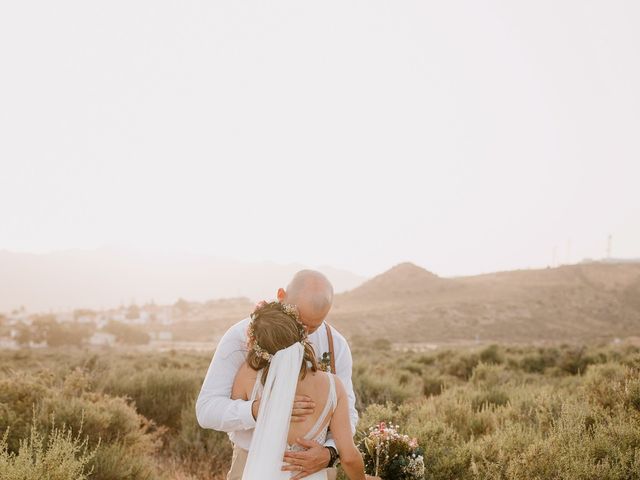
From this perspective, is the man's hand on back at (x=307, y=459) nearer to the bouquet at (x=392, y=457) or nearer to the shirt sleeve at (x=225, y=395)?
the shirt sleeve at (x=225, y=395)

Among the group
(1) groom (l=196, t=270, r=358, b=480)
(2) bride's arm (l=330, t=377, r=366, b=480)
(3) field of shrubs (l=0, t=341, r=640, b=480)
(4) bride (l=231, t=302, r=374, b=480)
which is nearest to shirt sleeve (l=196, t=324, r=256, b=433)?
(1) groom (l=196, t=270, r=358, b=480)

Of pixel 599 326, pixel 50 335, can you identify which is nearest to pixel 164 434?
pixel 50 335

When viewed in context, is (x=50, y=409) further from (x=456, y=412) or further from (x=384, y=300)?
(x=384, y=300)

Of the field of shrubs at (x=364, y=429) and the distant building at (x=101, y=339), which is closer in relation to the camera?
the field of shrubs at (x=364, y=429)

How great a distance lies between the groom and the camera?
331 cm

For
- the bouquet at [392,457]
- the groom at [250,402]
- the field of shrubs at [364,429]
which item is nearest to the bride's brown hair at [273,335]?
the groom at [250,402]

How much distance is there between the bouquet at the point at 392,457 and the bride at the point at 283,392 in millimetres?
1236

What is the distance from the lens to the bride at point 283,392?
10.4 feet

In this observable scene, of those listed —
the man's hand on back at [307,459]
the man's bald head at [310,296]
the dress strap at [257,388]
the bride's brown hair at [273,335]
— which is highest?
the man's bald head at [310,296]

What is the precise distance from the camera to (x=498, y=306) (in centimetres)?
6366

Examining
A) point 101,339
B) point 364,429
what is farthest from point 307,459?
point 101,339

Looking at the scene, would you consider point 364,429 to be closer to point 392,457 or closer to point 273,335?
point 392,457

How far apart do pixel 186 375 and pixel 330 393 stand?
318 inches

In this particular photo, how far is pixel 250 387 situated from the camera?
136 inches
